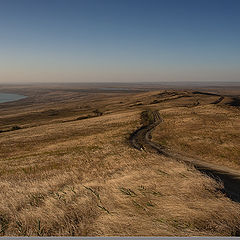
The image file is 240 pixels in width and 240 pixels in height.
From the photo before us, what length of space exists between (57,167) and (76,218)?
17.7 m

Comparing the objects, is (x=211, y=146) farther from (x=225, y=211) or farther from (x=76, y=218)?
(x=76, y=218)

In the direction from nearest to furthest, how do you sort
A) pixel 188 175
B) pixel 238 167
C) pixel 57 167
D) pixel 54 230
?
pixel 54 230
pixel 188 175
pixel 238 167
pixel 57 167

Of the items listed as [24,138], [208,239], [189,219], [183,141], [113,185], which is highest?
[208,239]

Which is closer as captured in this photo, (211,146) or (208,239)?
(208,239)

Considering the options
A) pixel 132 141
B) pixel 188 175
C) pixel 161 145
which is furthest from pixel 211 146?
pixel 188 175

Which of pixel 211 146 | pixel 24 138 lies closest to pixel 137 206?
pixel 211 146

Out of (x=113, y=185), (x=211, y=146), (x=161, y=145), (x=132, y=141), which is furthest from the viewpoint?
(x=132, y=141)

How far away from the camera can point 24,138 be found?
43.1m

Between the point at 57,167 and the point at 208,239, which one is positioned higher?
the point at 208,239

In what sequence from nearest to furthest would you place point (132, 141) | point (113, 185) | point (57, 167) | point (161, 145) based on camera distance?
point (113, 185), point (57, 167), point (161, 145), point (132, 141)

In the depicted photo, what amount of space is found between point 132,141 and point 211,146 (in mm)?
11468

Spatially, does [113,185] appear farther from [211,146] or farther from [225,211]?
[211,146]

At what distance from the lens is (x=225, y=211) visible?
6609 millimetres

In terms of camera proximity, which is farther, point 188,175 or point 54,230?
point 188,175
